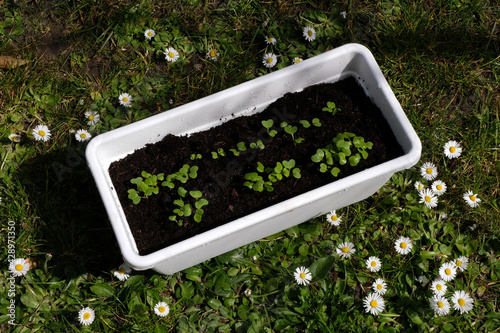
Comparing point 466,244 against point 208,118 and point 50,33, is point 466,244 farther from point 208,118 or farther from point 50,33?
point 50,33

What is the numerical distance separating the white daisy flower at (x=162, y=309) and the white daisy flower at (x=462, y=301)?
1268 millimetres

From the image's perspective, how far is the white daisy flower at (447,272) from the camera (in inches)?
92.5

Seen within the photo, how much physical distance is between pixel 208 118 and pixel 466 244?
136 cm

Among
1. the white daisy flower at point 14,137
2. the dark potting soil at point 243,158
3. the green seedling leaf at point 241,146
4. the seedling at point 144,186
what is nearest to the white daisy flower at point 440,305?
the dark potting soil at point 243,158

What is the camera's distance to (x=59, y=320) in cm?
232

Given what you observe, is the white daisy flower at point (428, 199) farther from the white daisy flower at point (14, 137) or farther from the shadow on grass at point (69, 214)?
the white daisy flower at point (14, 137)

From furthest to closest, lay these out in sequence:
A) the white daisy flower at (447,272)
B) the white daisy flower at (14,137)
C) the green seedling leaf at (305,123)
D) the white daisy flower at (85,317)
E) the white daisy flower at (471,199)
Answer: the white daisy flower at (14,137) → the white daisy flower at (471,199) → the white daisy flower at (447,272) → the white daisy flower at (85,317) → the green seedling leaf at (305,123)

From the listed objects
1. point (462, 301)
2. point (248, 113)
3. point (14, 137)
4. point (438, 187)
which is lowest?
point (462, 301)

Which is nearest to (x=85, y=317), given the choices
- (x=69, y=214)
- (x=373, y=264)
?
(x=69, y=214)

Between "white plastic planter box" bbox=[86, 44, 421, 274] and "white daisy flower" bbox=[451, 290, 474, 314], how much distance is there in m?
0.60

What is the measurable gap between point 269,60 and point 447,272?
1.35 m

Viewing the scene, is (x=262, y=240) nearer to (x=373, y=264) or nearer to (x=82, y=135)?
(x=373, y=264)

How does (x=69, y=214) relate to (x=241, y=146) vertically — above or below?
below

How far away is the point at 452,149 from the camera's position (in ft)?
8.44
